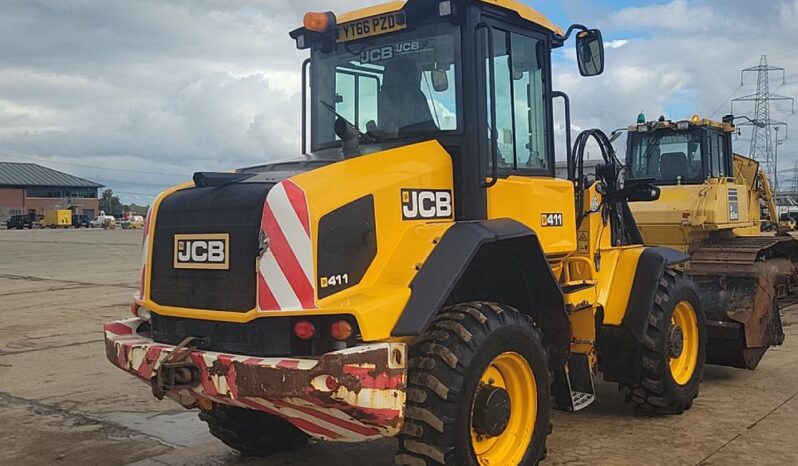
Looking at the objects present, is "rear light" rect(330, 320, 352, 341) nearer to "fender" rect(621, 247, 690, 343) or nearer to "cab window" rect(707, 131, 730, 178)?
"fender" rect(621, 247, 690, 343)

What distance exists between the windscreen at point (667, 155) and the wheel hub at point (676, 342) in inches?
210

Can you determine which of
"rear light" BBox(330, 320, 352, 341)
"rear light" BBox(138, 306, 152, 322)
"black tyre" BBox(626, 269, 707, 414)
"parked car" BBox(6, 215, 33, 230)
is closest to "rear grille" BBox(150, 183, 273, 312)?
"rear light" BBox(138, 306, 152, 322)

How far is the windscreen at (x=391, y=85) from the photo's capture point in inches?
175

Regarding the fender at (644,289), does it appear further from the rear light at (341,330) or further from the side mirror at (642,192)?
the rear light at (341,330)

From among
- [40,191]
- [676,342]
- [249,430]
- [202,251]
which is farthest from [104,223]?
[202,251]

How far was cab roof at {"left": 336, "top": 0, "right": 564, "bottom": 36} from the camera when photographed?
457 cm

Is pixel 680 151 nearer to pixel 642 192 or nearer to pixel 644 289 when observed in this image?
pixel 642 192

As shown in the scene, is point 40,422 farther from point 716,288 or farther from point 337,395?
point 716,288

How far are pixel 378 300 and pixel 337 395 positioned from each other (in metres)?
0.50

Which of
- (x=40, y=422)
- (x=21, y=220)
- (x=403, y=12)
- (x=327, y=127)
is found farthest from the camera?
(x=21, y=220)

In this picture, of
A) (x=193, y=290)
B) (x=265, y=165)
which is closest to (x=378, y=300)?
(x=193, y=290)

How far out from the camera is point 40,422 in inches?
240

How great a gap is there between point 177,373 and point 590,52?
11.1 feet

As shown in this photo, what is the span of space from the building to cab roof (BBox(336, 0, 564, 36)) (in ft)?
286
